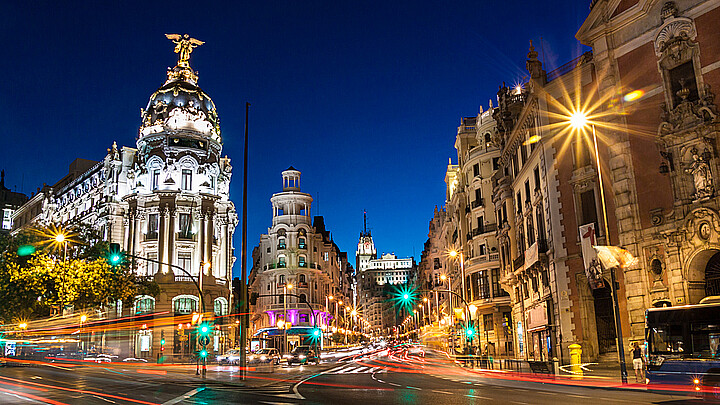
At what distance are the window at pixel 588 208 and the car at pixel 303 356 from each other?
29.1 meters

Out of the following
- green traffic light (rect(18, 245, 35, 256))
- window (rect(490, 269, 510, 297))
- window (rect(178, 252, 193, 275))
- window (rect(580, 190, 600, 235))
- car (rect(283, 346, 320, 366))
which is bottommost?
car (rect(283, 346, 320, 366))

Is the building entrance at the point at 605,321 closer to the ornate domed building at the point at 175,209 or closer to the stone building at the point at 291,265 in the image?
the ornate domed building at the point at 175,209

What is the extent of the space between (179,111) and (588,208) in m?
58.0

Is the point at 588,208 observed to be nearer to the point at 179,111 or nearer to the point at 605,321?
the point at 605,321

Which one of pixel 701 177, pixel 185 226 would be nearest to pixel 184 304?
pixel 185 226

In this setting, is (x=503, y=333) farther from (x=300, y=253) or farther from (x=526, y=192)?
(x=300, y=253)

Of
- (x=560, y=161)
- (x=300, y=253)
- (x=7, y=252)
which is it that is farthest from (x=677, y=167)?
(x=300, y=253)

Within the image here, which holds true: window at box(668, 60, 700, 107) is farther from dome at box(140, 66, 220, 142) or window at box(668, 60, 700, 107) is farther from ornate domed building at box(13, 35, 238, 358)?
dome at box(140, 66, 220, 142)

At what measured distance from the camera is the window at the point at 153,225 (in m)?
72.4

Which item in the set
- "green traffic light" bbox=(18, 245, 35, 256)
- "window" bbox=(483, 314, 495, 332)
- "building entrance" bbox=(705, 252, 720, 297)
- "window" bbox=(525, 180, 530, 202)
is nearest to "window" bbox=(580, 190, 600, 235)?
"building entrance" bbox=(705, 252, 720, 297)

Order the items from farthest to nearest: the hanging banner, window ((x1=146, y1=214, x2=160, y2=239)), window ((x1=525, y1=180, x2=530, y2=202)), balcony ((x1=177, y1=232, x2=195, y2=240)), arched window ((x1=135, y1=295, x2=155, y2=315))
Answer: balcony ((x1=177, y1=232, x2=195, y2=240)) → window ((x1=146, y1=214, x2=160, y2=239)) → arched window ((x1=135, y1=295, x2=155, y2=315)) → window ((x1=525, y1=180, x2=530, y2=202)) → the hanging banner

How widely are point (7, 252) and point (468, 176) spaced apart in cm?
4078

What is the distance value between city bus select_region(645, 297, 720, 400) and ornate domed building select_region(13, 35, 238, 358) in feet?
185

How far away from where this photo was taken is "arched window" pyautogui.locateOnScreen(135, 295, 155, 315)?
70875 mm
